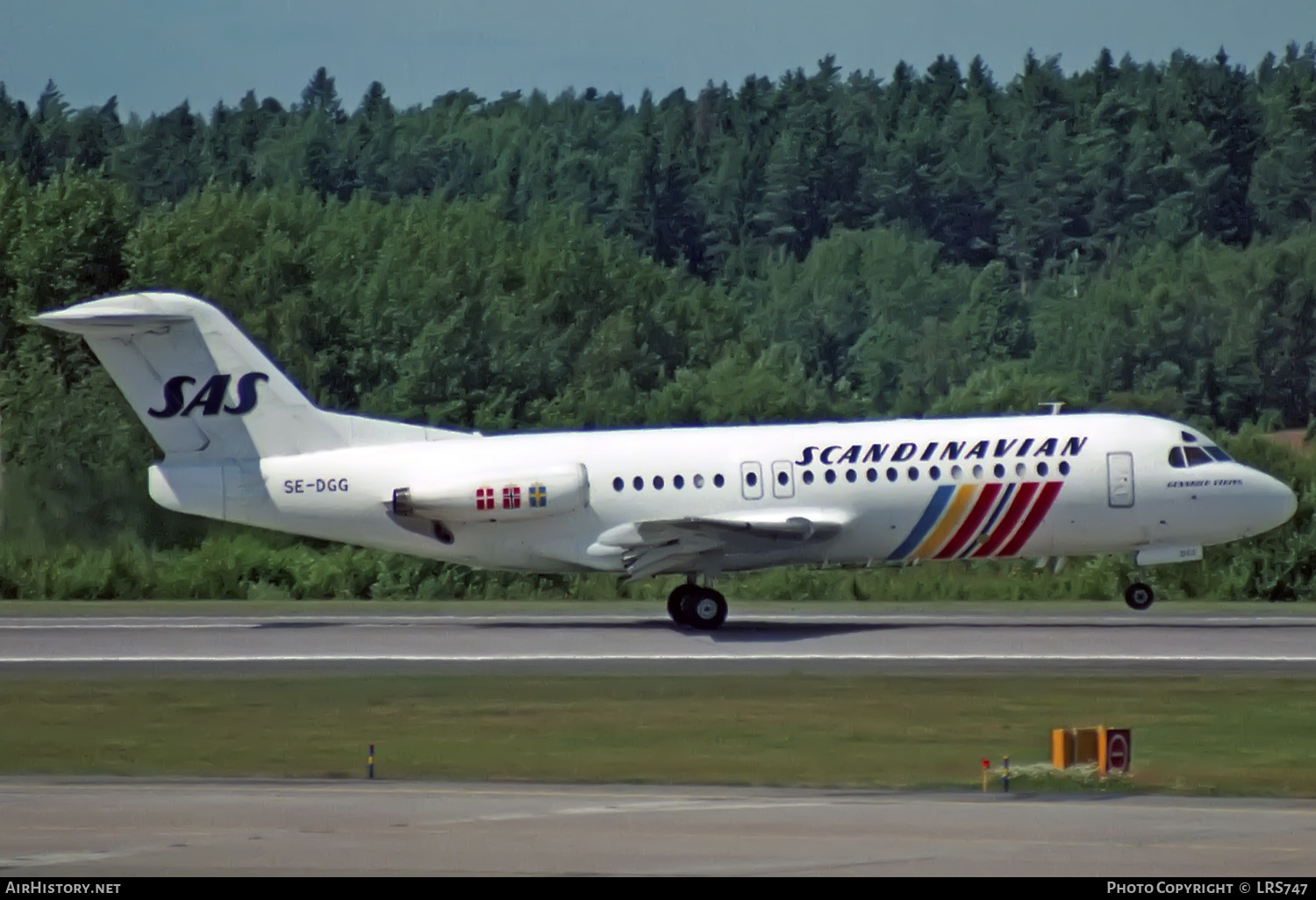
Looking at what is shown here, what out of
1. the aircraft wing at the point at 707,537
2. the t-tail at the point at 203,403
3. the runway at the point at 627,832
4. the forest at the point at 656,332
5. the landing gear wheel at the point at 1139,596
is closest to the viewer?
the runway at the point at 627,832

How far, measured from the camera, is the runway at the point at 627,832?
15852 mm

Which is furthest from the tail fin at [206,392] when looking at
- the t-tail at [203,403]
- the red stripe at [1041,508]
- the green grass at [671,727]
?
the red stripe at [1041,508]

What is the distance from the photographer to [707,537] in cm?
3856

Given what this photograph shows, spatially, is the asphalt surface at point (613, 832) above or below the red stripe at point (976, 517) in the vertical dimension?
below

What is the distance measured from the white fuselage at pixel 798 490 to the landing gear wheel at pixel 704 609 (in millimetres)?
656

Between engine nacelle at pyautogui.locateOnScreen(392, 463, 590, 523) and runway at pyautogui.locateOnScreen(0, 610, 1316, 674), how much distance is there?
2.11 metres

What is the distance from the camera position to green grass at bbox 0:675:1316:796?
76.3 ft

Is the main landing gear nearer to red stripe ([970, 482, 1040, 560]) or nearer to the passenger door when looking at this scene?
red stripe ([970, 482, 1040, 560])

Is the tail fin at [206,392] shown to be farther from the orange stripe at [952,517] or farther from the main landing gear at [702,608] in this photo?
the orange stripe at [952,517]

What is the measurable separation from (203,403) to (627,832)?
2459 cm

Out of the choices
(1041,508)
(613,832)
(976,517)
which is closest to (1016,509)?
(1041,508)

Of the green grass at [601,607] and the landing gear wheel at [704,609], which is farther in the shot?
the green grass at [601,607]

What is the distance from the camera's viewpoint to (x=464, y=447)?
4041 centimetres
